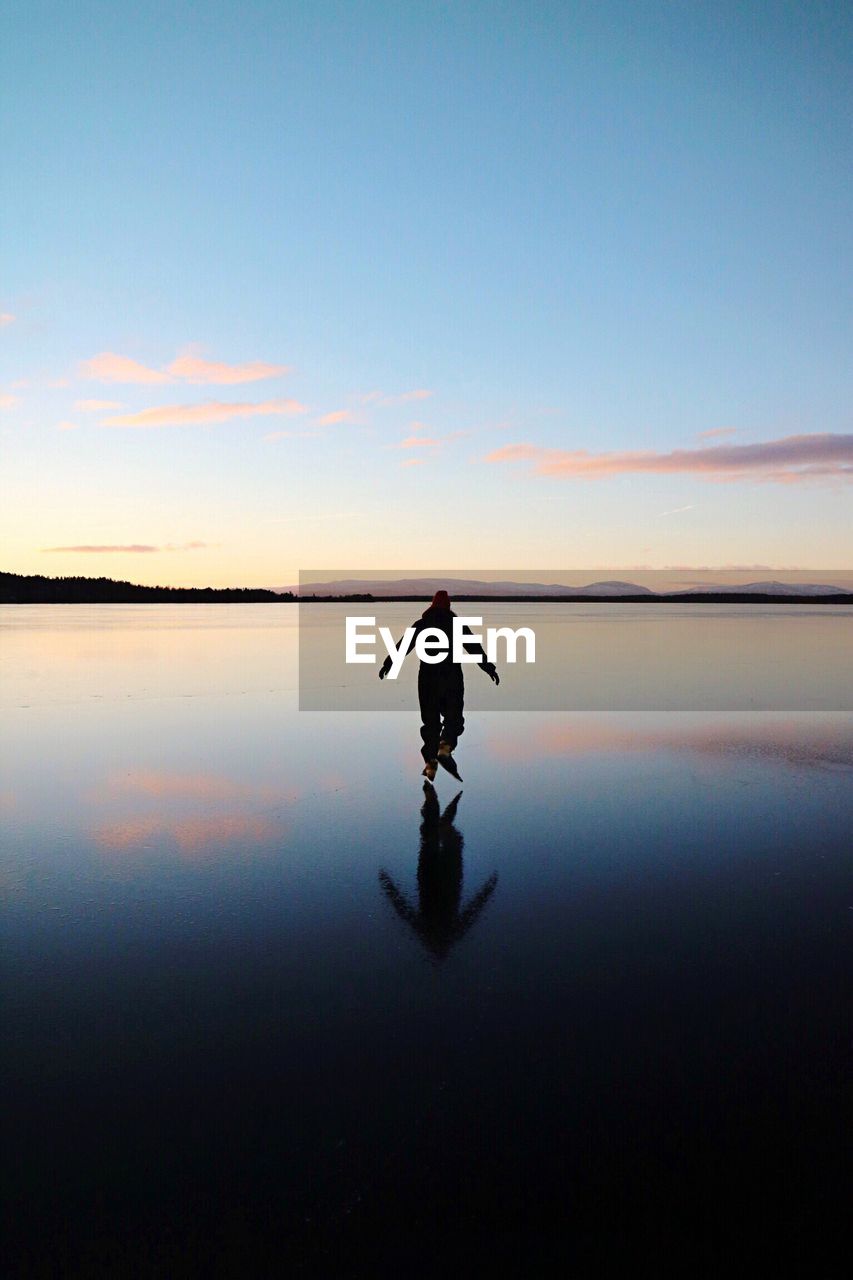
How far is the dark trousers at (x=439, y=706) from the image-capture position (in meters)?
10.2

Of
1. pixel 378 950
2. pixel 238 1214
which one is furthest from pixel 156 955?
pixel 238 1214

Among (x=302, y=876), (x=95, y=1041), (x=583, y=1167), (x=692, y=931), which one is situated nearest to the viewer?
(x=583, y=1167)

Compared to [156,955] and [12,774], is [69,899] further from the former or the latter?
[12,774]

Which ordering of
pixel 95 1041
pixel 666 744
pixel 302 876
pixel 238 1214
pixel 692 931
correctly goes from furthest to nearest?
pixel 666 744 < pixel 302 876 < pixel 692 931 < pixel 95 1041 < pixel 238 1214

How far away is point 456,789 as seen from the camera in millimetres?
9891

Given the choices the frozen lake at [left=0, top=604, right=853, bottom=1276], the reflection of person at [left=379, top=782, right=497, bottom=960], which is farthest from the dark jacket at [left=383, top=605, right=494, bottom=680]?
the reflection of person at [left=379, top=782, right=497, bottom=960]

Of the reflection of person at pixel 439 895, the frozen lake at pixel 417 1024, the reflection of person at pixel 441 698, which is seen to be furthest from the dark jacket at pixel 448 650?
the reflection of person at pixel 439 895

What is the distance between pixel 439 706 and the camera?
33.8ft

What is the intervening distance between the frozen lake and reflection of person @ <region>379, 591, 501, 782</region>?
0.75 meters

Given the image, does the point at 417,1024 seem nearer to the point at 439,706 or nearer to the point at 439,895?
the point at 439,895

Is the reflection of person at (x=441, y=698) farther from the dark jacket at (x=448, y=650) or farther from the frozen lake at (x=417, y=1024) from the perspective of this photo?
the frozen lake at (x=417, y=1024)

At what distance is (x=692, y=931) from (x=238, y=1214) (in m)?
3.46

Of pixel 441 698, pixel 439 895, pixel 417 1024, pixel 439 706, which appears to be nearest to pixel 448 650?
pixel 441 698

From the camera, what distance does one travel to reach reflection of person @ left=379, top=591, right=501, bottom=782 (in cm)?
1016
